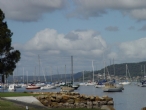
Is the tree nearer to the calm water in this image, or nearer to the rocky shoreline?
the rocky shoreline

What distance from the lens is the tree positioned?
2221 inches

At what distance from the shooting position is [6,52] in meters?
57.3

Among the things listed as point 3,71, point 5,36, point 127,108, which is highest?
point 5,36

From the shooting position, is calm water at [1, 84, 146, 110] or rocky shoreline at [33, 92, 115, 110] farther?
calm water at [1, 84, 146, 110]

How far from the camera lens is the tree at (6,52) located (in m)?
56.4

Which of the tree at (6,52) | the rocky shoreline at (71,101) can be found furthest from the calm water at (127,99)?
the tree at (6,52)

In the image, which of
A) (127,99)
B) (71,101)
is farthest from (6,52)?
(127,99)

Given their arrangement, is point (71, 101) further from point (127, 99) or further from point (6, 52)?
point (127, 99)

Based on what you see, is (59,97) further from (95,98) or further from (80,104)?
(95,98)

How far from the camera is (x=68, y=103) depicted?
199ft

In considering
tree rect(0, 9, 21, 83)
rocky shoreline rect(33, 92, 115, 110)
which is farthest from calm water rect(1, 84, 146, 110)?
tree rect(0, 9, 21, 83)

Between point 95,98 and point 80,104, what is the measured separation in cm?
489

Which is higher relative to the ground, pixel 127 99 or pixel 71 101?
pixel 71 101

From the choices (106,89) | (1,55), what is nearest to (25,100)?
(1,55)
